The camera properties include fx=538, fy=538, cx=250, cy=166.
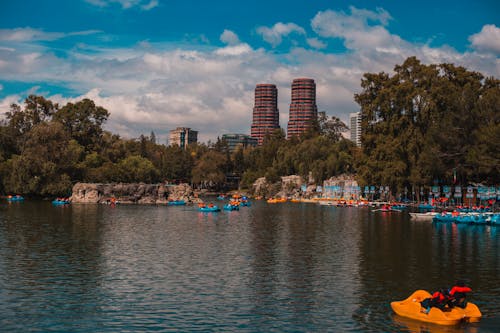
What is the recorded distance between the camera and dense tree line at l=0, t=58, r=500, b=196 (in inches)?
3757

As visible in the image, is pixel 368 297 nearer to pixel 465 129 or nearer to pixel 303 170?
pixel 465 129

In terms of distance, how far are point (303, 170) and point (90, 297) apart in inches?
5703

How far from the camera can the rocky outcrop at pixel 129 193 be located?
12369 cm

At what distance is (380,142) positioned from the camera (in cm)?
11638

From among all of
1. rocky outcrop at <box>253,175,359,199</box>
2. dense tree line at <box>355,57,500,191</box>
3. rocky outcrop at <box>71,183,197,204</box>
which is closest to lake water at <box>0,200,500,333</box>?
dense tree line at <box>355,57,500,191</box>

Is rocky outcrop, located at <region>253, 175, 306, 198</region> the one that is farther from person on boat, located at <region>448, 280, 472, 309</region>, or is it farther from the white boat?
person on boat, located at <region>448, 280, 472, 309</region>

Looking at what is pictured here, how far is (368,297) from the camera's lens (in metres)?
29.6

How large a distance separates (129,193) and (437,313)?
108135 millimetres

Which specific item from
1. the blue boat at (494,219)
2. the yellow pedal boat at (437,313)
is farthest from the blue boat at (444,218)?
the yellow pedal boat at (437,313)

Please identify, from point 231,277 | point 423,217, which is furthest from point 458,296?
point 423,217

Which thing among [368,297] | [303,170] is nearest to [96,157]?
[303,170]

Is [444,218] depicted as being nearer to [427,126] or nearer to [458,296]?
[427,126]

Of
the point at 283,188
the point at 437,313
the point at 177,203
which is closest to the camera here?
the point at 437,313

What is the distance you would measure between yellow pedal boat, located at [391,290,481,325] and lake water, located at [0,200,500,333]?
47cm
